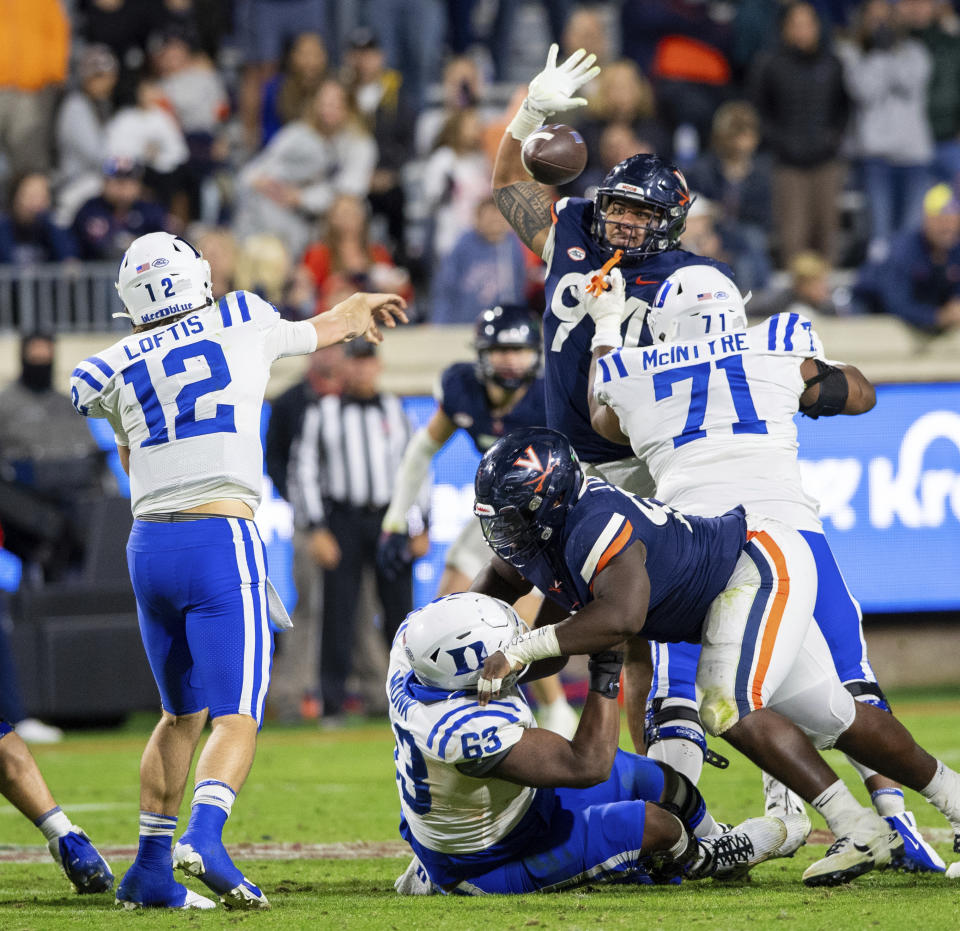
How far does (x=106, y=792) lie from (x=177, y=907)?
318cm

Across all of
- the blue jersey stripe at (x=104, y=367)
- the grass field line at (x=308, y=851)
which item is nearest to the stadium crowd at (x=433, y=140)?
the grass field line at (x=308, y=851)

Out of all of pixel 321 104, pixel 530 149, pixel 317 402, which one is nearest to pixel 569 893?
pixel 530 149

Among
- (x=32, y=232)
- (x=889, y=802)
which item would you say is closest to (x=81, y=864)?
(x=889, y=802)

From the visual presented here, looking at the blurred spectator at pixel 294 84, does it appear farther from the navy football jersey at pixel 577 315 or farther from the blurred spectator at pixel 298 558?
the navy football jersey at pixel 577 315

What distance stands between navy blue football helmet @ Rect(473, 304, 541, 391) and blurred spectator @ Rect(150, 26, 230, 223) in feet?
15.9

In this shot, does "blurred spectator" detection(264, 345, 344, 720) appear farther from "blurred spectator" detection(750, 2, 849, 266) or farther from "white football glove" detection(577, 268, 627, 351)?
"white football glove" detection(577, 268, 627, 351)

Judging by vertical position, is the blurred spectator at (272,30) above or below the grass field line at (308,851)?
above

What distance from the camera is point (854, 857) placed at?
4562mm

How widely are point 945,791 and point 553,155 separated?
245 cm

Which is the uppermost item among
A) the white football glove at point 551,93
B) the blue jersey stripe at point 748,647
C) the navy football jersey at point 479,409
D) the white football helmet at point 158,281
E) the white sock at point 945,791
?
the white football glove at point 551,93

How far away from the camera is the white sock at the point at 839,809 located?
459 centimetres

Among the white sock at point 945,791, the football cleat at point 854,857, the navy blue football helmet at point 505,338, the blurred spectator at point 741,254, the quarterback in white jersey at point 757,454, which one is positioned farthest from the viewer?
Answer: the blurred spectator at point 741,254

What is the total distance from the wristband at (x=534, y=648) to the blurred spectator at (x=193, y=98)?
8417mm

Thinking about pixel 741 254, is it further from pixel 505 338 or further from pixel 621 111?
pixel 505 338
